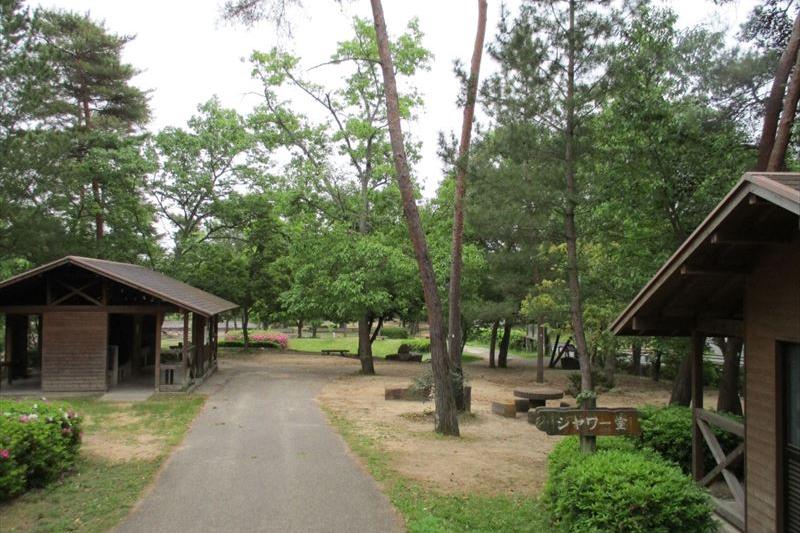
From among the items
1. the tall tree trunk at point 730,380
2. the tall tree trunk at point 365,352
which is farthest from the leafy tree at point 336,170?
the tall tree trunk at point 730,380

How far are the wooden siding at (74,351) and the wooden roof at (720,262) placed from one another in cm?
1442

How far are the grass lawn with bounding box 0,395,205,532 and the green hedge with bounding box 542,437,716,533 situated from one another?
4499 mm

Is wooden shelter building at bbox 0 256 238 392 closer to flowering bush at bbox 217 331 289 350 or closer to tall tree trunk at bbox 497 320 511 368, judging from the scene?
tall tree trunk at bbox 497 320 511 368

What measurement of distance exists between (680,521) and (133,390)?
617 inches

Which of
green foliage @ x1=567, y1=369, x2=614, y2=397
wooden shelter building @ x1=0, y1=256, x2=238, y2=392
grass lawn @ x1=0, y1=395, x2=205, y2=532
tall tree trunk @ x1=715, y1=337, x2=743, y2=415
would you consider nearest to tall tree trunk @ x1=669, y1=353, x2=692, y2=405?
tall tree trunk @ x1=715, y1=337, x2=743, y2=415

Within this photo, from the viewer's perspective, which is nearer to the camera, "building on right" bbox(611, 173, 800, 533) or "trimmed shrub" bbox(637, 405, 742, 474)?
"building on right" bbox(611, 173, 800, 533)

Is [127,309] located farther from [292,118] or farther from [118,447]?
[292,118]

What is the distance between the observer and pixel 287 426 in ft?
40.2

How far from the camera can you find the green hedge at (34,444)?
6.84m

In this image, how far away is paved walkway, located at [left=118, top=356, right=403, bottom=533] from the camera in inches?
248

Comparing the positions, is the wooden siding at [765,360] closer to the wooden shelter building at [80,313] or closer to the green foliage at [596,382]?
the wooden shelter building at [80,313]

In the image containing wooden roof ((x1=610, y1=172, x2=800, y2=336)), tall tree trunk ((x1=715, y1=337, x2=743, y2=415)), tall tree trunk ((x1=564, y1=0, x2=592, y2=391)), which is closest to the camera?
wooden roof ((x1=610, y1=172, x2=800, y2=336))

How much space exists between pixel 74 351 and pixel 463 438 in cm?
1138

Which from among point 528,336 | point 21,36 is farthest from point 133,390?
point 528,336
